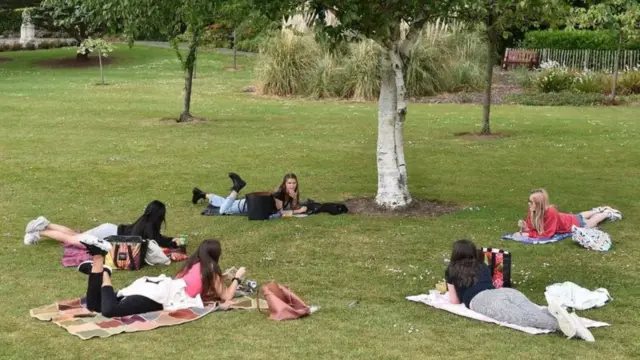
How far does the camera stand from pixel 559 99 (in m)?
27.5

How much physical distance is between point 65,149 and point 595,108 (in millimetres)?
15776

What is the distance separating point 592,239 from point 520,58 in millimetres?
30677

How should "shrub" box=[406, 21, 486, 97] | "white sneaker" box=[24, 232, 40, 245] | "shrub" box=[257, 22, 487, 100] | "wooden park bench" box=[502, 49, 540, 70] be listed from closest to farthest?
"white sneaker" box=[24, 232, 40, 245], "shrub" box=[257, 22, 487, 100], "shrub" box=[406, 21, 486, 97], "wooden park bench" box=[502, 49, 540, 70]

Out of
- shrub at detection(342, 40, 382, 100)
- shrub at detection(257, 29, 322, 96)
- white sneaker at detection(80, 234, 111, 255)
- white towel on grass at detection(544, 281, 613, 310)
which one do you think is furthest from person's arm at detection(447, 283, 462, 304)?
shrub at detection(257, 29, 322, 96)

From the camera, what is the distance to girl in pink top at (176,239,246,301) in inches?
306

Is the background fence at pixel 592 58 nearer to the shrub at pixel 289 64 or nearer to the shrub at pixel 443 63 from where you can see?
the shrub at pixel 443 63

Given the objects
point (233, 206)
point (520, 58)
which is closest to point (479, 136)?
point (233, 206)

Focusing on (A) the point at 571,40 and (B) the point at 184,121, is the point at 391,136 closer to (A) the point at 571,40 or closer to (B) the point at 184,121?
(B) the point at 184,121

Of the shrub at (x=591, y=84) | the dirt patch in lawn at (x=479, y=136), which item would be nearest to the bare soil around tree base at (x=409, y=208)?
the dirt patch in lawn at (x=479, y=136)

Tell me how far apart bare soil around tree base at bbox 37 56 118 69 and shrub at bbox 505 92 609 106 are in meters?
24.3

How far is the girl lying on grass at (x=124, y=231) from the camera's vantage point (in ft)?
31.4

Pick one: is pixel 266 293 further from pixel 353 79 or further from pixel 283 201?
pixel 353 79

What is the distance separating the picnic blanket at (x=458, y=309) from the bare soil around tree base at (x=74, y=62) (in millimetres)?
38156

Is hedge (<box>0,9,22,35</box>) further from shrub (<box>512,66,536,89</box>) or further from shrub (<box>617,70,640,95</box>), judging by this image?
shrub (<box>617,70,640,95</box>)
